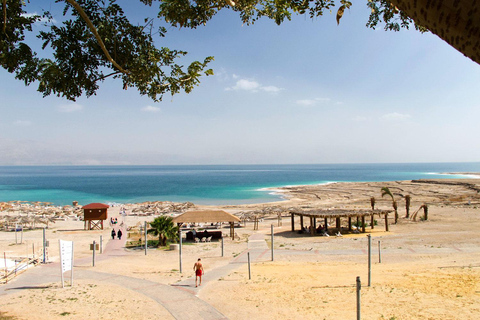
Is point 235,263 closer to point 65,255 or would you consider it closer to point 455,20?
point 65,255

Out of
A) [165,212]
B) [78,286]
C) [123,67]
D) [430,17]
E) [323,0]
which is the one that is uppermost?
[323,0]

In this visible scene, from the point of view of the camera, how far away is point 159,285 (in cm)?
1223

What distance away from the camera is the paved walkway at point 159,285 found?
9.48 meters

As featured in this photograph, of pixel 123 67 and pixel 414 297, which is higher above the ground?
pixel 123 67

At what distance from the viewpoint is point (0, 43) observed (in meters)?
6.96

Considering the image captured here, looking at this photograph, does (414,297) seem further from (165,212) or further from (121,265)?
(165,212)

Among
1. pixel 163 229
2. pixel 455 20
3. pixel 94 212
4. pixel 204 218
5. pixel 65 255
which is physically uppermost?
pixel 455 20

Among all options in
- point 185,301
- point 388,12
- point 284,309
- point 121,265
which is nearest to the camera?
point 388,12

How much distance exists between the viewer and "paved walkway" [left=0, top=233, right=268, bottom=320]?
9.48m

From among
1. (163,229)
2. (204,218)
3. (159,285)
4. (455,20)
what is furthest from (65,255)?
(455,20)

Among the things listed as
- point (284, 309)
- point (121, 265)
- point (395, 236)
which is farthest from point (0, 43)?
point (395, 236)

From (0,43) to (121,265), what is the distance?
38.8 feet

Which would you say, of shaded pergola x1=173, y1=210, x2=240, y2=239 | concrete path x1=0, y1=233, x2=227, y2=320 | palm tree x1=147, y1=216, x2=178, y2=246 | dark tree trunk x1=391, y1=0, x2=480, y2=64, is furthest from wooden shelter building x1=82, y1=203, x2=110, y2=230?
dark tree trunk x1=391, y1=0, x2=480, y2=64

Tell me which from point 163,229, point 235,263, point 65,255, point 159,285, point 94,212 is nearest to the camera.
A: point 65,255
